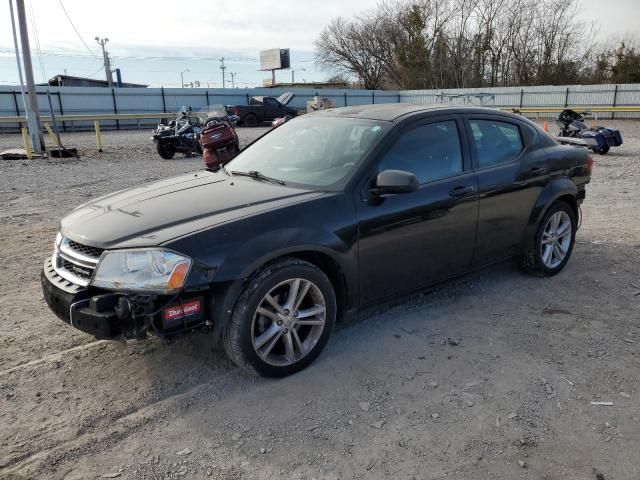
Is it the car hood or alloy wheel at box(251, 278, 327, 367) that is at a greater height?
the car hood

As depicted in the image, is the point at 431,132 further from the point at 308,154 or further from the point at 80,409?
the point at 80,409

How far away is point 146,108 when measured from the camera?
3158 centimetres

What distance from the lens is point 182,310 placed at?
9.38ft

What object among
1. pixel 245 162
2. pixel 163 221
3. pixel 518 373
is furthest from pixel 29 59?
pixel 518 373

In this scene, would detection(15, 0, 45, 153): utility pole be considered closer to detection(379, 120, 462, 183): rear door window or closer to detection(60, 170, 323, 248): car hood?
detection(60, 170, 323, 248): car hood

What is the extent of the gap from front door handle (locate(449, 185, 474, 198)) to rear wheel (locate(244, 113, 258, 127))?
26031 millimetres

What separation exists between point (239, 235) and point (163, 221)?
0.51 metres

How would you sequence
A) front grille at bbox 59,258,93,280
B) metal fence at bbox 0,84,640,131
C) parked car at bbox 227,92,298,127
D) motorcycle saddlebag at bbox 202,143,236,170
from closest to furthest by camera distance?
front grille at bbox 59,258,93,280 < motorcycle saddlebag at bbox 202,143,236,170 < metal fence at bbox 0,84,640,131 < parked car at bbox 227,92,298,127

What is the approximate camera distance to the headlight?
282 centimetres

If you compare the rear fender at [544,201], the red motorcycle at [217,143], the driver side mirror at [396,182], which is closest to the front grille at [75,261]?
the driver side mirror at [396,182]

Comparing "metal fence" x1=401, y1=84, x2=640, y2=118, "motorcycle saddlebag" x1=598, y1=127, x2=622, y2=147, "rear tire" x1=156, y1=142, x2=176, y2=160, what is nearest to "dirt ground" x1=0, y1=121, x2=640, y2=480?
"rear tire" x1=156, y1=142, x2=176, y2=160

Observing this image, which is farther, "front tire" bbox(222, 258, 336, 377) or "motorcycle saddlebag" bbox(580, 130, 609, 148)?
"motorcycle saddlebag" bbox(580, 130, 609, 148)

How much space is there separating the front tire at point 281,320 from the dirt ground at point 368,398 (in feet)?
0.45

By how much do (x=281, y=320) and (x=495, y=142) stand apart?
2.54 meters
